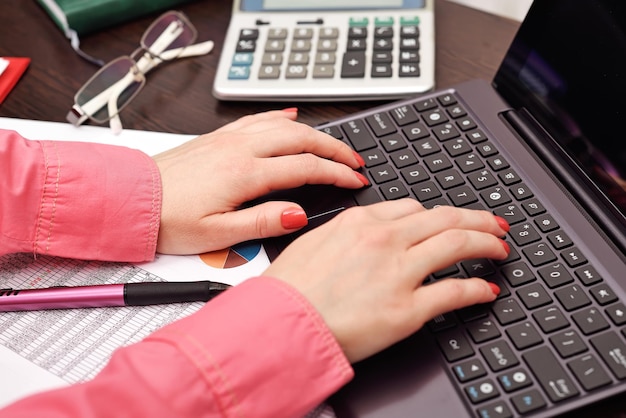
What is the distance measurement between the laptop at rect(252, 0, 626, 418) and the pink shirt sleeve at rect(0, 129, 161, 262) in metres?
0.12

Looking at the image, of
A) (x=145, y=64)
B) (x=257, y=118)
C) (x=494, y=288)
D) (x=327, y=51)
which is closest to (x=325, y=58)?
(x=327, y=51)

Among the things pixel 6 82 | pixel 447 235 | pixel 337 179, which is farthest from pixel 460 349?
pixel 6 82

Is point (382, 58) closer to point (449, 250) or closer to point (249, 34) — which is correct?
point (249, 34)

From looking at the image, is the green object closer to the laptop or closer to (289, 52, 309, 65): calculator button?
(289, 52, 309, 65): calculator button

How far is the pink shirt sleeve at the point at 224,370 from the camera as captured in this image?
0.41 metres

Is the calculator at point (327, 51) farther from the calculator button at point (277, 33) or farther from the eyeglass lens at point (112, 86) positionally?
the eyeglass lens at point (112, 86)

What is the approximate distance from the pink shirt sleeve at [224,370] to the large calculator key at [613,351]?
0.17m

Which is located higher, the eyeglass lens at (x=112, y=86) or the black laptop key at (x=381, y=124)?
the black laptop key at (x=381, y=124)

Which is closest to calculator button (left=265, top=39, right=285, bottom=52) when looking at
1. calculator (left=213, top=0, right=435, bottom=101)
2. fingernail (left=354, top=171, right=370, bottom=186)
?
calculator (left=213, top=0, right=435, bottom=101)

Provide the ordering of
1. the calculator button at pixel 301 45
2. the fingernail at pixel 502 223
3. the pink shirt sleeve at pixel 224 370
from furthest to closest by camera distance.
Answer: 1. the calculator button at pixel 301 45
2. the fingernail at pixel 502 223
3. the pink shirt sleeve at pixel 224 370

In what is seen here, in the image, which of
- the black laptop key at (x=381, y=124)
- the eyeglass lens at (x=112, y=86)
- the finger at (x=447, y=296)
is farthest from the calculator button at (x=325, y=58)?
the finger at (x=447, y=296)

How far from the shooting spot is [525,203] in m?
0.54

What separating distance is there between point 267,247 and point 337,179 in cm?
9

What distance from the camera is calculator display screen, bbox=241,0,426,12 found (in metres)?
0.77
